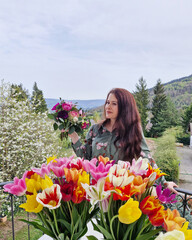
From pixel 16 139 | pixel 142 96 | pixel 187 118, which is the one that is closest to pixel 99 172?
pixel 16 139

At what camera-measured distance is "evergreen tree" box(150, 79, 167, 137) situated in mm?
25984

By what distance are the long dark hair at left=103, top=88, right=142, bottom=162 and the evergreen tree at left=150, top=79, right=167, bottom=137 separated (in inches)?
982

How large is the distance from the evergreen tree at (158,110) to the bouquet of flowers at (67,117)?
82.5 ft

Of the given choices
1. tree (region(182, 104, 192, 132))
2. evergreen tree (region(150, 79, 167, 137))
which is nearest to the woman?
evergreen tree (region(150, 79, 167, 137))

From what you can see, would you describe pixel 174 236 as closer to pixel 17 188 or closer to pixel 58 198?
pixel 58 198

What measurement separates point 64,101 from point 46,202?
112cm

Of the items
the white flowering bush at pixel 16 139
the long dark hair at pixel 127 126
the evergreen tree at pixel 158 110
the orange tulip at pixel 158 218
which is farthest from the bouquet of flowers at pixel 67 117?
the evergreen tree at pixel 158 110

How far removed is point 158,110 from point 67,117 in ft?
93.2

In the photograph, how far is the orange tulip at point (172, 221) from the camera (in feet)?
1.56

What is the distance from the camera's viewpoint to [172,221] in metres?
0.49

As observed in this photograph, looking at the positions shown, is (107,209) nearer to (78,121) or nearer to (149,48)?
(78,121)

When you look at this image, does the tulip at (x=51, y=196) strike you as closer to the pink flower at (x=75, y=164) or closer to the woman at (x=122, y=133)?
the pink flower at (x=75, y=164)

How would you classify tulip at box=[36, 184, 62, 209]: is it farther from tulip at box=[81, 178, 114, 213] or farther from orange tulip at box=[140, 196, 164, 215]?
orange tulip at box=[140, 196, 164, 215]

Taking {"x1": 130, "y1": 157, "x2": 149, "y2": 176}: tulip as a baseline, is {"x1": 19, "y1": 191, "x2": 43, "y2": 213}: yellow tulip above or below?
below
